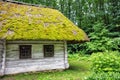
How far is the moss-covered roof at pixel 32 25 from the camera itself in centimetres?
1148

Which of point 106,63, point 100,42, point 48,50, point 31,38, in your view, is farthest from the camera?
point 100,42

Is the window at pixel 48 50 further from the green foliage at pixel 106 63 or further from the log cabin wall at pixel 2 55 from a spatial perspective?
the green foliage at pixel 106 63

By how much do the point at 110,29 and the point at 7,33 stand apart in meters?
17.4

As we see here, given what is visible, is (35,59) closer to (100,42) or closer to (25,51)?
(25,51)

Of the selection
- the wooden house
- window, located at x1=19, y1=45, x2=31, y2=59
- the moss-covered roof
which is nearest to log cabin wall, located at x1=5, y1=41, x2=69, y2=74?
the wooden house

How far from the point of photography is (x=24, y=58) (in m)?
12.4

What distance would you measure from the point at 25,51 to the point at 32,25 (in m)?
1.97

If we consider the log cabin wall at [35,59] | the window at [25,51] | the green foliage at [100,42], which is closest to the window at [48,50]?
the log cabin wall at [35,59]

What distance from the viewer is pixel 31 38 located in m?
11.5

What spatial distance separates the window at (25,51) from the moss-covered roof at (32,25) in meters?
1.30

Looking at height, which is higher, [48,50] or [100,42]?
[48,50]

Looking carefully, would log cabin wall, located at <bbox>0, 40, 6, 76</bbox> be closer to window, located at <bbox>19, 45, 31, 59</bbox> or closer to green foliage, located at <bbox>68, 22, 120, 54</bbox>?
window, located at <bbox>19, 45, 31, 59</bbox>

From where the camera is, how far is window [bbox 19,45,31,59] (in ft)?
40.6

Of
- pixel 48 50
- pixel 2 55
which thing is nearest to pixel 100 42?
pixel 48 50
